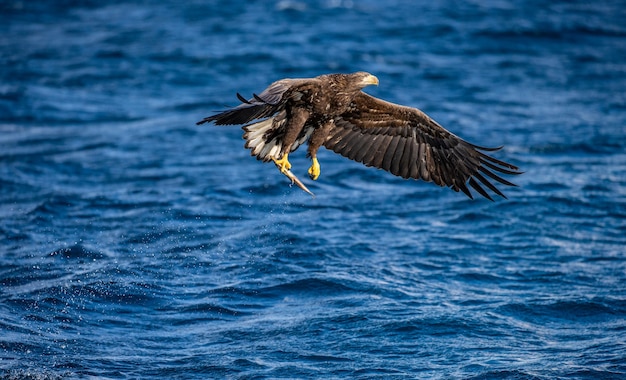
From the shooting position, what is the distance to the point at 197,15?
22.0 meters

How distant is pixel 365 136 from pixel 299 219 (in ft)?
10.8

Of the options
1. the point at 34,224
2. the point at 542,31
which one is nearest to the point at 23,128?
the point at 34,224

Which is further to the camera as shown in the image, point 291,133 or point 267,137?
point 267,137

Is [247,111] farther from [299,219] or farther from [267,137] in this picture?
[299,219]

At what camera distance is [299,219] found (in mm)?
11414

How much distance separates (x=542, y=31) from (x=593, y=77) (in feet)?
10.3

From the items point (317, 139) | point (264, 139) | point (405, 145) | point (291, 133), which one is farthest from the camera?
point (405, 145)

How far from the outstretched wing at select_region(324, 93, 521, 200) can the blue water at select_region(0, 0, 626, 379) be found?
4.81 feet

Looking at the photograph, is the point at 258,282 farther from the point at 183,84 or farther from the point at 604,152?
the point at 183,84

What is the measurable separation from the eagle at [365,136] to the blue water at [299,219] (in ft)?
4.89

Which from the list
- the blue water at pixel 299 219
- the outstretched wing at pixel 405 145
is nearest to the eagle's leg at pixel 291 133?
the outstretched wing at pixel 405 145

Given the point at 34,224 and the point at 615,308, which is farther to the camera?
the point at 34,224

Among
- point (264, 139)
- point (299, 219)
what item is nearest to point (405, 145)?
point (264, 139)

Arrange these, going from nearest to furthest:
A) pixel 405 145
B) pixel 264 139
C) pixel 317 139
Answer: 1. pixel 264 139
2. pixel 317 139
3. pixel 405 145
